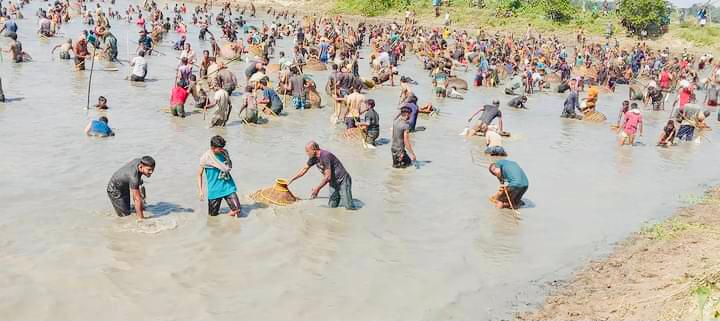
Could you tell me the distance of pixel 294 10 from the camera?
6475 centimetres

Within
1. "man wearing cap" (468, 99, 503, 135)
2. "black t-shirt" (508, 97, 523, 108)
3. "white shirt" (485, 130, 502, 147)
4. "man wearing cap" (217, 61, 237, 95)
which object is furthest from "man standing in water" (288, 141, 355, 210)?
"black t-shirt" (508, 97, 523, 108)

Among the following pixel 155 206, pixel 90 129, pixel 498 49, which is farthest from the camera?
pixel 498 49

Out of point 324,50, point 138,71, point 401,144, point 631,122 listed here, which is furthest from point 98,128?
point 324,50

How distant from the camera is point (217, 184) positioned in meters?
9.79

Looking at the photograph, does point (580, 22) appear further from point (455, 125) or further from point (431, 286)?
point (431, 286)

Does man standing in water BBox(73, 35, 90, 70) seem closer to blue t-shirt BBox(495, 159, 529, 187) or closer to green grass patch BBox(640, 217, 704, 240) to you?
blue t-shirt BBox(495, 159, 529, 187)

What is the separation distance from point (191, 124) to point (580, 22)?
133 ft

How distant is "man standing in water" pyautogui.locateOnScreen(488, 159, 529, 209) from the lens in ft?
36.4

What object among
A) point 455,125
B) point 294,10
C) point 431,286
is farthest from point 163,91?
point 294,10

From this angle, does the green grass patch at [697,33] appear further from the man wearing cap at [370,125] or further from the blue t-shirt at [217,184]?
the blue t-shirt at [217,184]

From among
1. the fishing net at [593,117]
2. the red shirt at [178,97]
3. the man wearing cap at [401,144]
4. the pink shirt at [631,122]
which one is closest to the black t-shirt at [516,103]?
the fishing net at [593,117]

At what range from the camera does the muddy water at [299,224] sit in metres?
7.81

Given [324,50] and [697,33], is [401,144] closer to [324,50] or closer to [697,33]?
[324,50]

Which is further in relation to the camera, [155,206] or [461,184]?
[461,184]
